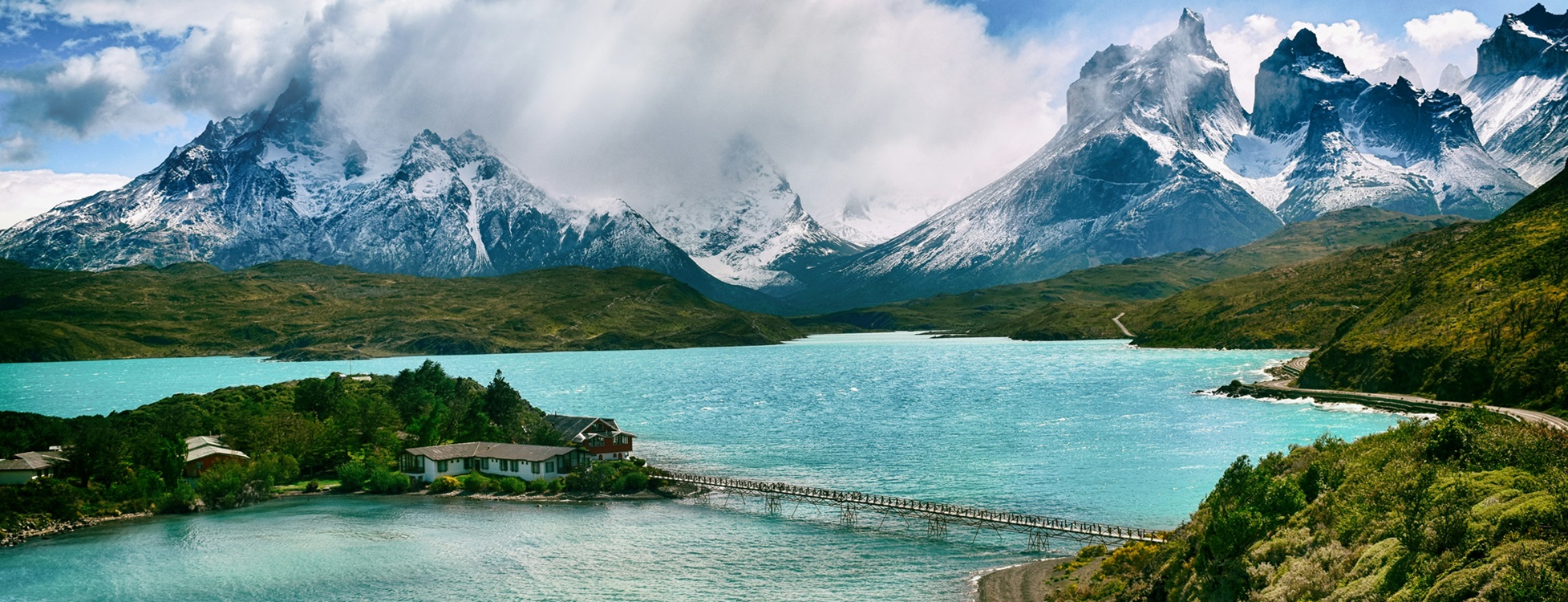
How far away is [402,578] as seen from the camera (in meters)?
65.8

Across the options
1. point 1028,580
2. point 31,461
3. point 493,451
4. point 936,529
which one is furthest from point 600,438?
point 1028,580

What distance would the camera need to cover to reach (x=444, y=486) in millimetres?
99188

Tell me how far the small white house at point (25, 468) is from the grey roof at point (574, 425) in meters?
45.9

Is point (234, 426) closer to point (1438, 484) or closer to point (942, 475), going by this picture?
point (942, 475)

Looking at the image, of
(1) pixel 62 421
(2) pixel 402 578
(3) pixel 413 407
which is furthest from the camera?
(3) pixel 413 407

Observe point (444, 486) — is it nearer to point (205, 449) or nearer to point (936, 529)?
point (205, 449)

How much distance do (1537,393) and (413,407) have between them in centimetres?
12575

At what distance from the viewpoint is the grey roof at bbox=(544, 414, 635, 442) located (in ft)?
348

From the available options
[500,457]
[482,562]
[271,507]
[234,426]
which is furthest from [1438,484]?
[234,426]

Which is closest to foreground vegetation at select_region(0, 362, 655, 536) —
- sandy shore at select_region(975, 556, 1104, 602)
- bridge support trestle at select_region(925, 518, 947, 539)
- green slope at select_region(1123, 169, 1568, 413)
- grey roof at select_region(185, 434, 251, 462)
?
grey roof at select_region(185, 434, 251, 462)

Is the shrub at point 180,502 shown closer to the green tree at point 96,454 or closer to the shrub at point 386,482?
the green tree at point 96,454

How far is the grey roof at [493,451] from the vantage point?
329 feet

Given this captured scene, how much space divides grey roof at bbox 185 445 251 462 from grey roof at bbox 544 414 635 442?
103 feet

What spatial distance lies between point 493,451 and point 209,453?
27.2 metres
